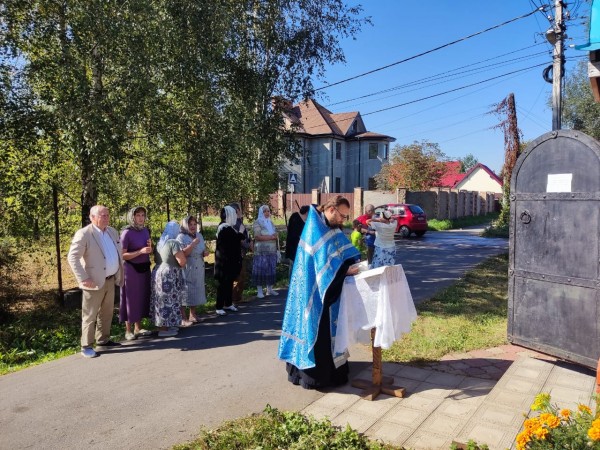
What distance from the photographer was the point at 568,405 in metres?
3.75

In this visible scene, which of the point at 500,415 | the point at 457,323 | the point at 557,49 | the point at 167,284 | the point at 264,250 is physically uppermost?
the point at 557,49

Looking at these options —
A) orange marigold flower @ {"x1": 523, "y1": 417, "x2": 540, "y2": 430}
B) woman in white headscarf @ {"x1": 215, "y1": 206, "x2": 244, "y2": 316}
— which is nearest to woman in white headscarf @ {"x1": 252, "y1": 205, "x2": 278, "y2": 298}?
woman in white headscarf @ {"x1": 215, "y1": 206, "x2": 244, "y2": 316}

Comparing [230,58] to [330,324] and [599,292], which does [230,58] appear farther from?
[599,292]

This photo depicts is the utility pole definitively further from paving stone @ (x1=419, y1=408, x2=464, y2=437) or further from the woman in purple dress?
the woman in purple dress

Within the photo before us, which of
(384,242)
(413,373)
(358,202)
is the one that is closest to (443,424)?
(413,373)

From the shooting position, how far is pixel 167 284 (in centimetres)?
659

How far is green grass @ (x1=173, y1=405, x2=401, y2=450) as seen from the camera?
3570 mm

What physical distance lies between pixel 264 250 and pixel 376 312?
4909mm

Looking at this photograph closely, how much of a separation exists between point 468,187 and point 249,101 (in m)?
56.2

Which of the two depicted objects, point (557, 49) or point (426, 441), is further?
point (557, 49)

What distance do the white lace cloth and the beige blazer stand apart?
10.6ft

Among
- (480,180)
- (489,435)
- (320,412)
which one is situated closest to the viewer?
(489,435)

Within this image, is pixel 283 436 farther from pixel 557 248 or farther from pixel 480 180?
pixel 480 180

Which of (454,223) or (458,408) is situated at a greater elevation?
(454,223)
